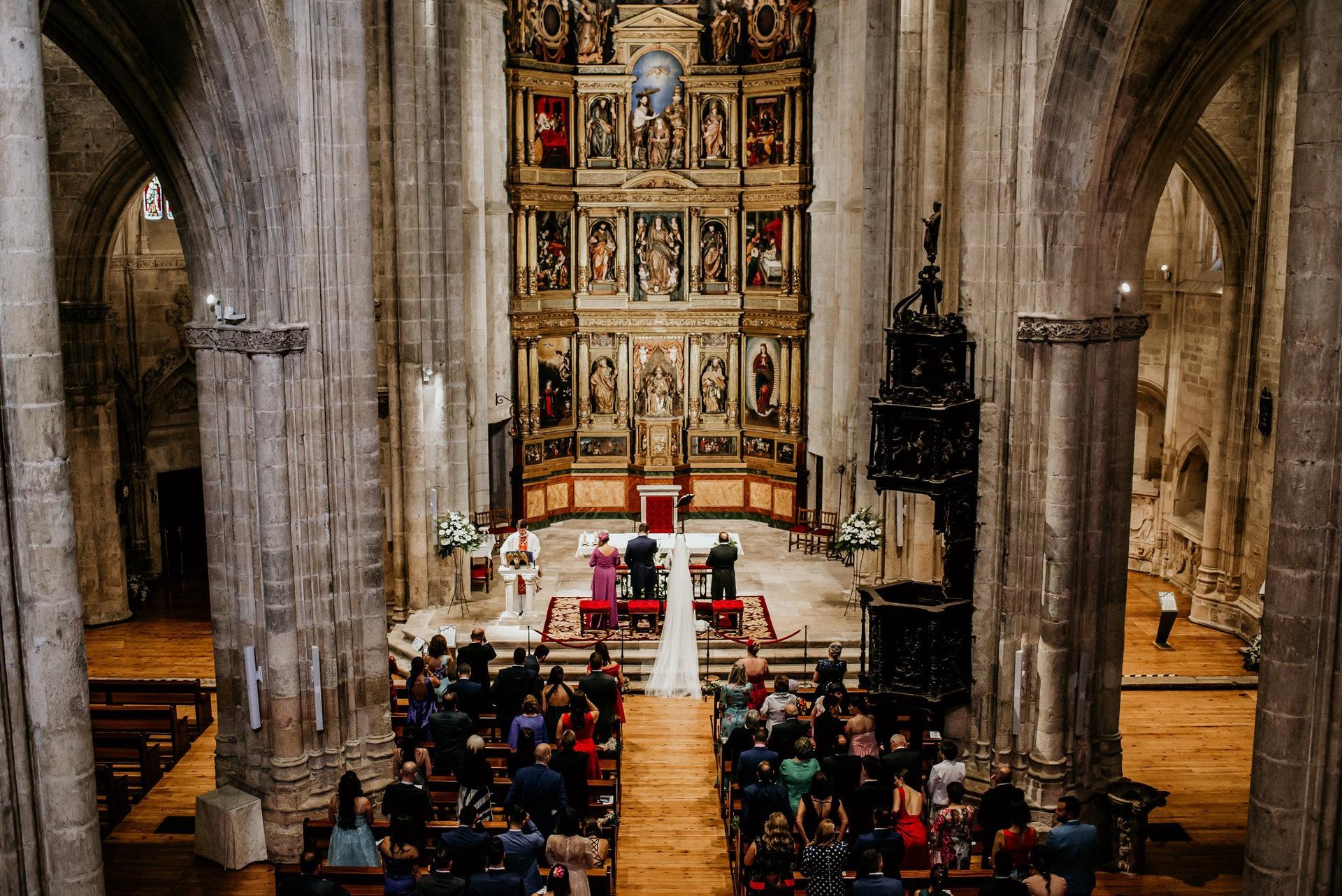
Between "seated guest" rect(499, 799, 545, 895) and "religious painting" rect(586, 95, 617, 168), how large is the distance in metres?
19.9

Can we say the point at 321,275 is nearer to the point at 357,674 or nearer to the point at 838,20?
the point at 357,674

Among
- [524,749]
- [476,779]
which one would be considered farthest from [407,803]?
[524,749]

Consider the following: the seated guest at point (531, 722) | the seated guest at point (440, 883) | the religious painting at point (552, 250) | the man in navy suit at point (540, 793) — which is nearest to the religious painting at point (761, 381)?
the religious painting at point (552, 250)

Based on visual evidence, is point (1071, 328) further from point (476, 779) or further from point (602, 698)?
point (476, 779)

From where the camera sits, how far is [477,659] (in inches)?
663

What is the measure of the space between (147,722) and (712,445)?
14934 mm

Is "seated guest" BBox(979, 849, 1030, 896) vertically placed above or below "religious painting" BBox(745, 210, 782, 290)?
below

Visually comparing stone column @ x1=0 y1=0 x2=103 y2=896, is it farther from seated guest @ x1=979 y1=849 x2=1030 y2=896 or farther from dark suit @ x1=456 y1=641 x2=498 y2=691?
dark suit @ x1=456 y1=641 x2=498 y2=691

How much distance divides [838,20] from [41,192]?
20020mm

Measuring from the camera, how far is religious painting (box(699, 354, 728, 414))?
30297mm

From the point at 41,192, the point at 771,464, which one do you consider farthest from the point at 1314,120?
the point at 771,464

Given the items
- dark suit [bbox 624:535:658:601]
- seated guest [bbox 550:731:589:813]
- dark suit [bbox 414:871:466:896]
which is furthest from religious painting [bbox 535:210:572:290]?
dark suit [bbox 414:871:466:896]

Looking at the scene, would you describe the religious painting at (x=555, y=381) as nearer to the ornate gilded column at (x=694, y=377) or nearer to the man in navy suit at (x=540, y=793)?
the ornate gilded column at (x=694, y=377)

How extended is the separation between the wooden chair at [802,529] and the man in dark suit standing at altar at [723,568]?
497 cm
